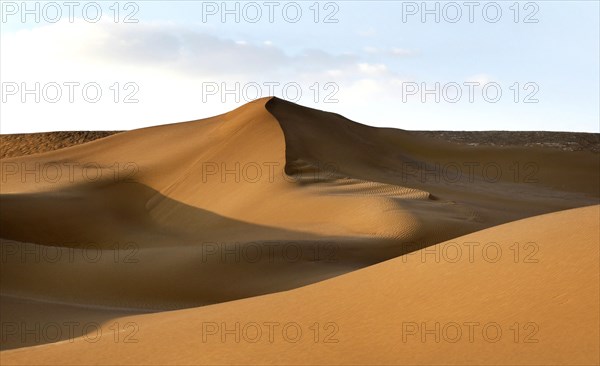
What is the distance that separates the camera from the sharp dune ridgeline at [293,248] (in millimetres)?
5035

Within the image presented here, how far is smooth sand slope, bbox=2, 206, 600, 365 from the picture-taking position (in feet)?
15.3

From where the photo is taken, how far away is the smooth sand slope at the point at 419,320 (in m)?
4.66

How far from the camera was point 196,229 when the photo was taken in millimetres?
16656

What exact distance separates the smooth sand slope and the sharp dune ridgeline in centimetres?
2

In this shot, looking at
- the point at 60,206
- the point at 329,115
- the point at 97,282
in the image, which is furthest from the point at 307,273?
the point at 329,115

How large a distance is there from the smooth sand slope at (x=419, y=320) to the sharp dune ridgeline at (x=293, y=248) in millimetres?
15

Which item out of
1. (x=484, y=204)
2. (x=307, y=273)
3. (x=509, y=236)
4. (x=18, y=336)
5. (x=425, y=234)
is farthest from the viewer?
(x=484, y=204)

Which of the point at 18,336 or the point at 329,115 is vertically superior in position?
the point at 329,115

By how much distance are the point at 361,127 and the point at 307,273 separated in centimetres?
1398

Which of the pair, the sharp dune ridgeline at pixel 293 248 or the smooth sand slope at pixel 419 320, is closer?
the smooth sand slope at pixel 419 320

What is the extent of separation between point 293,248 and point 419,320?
6925mm

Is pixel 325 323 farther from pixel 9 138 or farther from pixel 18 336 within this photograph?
pixel 9 138

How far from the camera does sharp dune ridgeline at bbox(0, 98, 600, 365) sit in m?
5.04

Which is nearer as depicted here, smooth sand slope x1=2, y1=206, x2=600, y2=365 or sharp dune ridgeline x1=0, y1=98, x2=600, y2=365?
smooth sand slope x1=2, y1=206, x2=600, y2=365
